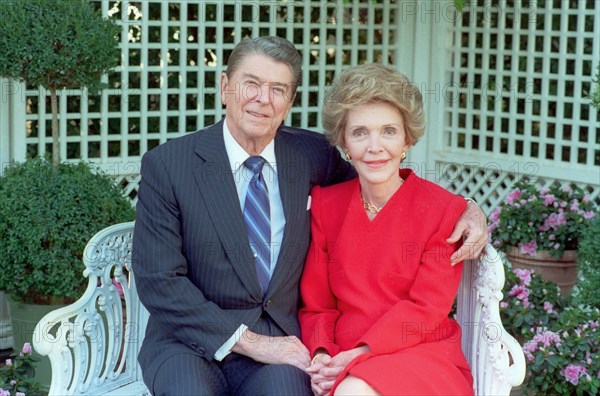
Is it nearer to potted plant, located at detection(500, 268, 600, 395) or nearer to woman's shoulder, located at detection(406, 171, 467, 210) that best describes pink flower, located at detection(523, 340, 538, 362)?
potted plant, located at detection(500, 268, 600, 395)

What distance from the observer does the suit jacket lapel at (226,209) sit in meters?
3.38

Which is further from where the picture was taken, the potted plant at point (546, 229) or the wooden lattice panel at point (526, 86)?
the wooden lattice panel at point (526, 86)

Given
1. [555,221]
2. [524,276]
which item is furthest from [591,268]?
[555,221]

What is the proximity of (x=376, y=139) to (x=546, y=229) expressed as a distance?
2486mm

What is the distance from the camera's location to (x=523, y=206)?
223 inches

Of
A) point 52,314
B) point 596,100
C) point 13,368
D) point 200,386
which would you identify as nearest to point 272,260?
point 200,386

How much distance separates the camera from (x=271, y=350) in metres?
3.34

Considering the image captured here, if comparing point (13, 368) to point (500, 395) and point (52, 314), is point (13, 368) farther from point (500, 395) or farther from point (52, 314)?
point (500, 395)

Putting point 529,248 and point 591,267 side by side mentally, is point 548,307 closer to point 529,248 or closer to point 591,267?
point 591,267

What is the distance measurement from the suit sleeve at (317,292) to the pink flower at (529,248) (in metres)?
2.35

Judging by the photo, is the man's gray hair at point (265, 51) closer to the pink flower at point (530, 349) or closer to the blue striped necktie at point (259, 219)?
the blue striped necktie at point (259, 219)

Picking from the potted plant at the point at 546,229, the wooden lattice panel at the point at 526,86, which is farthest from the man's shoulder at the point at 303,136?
the wooden lattice panel at the point at 526,86

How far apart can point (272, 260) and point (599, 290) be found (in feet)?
5.57

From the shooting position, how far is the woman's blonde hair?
3.31 metres
